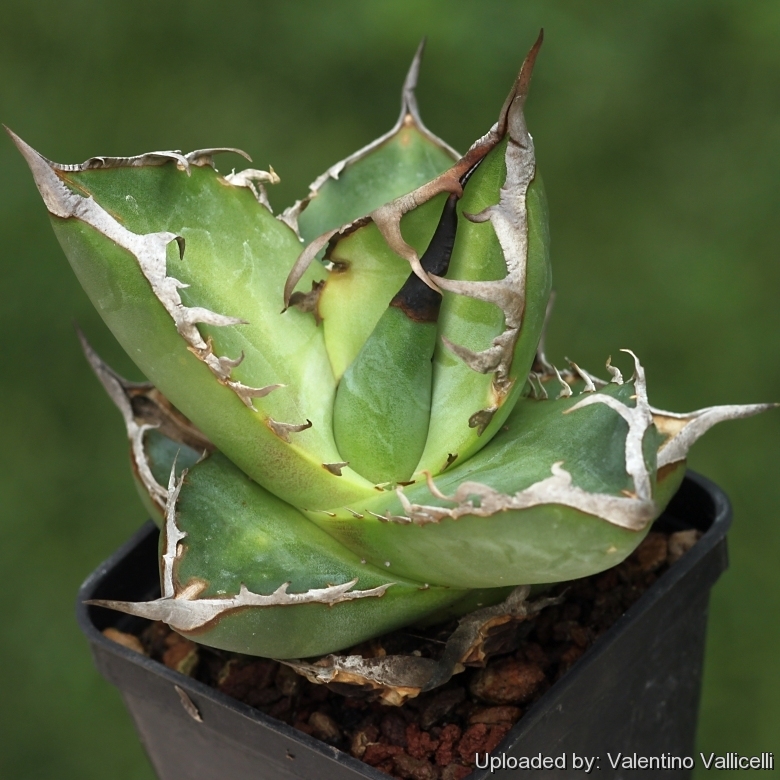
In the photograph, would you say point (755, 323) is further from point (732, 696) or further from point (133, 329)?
point (133, 329)

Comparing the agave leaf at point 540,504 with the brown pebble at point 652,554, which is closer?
the agave leaf at point 540,504

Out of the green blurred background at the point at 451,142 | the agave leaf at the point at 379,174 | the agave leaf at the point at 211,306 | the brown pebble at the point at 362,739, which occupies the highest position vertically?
the green blurred background at the point at 451,142

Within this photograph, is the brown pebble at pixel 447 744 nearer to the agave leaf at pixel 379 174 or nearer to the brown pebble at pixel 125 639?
the brown pebble at pixel 125 639

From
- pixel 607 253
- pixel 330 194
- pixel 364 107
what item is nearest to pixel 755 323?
pixel 607 253

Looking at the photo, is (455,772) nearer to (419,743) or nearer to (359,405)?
(419,743)

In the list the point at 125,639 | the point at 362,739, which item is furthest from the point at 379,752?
the point at 125,639

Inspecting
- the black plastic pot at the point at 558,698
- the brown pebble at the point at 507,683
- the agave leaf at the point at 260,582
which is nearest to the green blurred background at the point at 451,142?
the black plastic pot at the point at 558,698

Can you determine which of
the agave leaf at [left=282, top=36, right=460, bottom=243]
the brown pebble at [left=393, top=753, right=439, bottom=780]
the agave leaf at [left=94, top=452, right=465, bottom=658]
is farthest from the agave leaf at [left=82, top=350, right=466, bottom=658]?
the agave leaf at [left=282, top=36, right=460, bottom=243]
